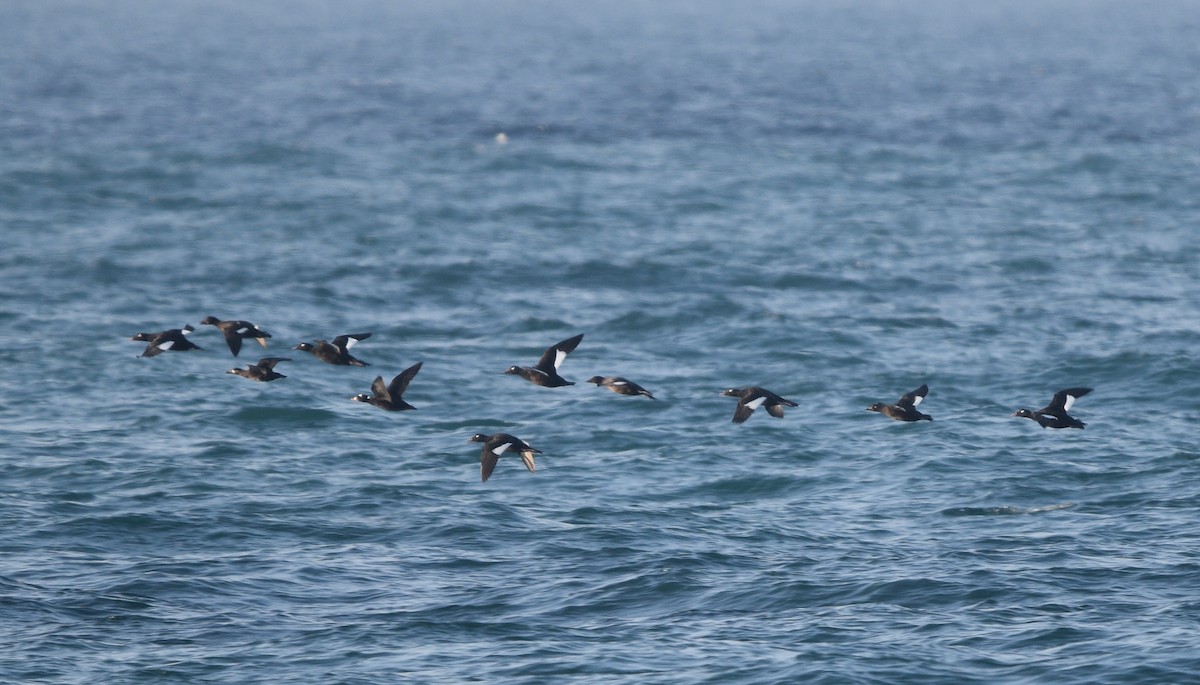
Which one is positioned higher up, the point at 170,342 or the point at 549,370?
the point at 170,342

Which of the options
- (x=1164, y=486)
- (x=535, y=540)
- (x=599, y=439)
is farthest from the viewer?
(x=599, y=439)

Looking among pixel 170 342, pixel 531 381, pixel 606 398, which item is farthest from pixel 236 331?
pixel 606 398

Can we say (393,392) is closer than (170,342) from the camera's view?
Yes

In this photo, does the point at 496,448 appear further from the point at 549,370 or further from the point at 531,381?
the point at 549,370

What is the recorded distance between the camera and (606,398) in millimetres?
41562

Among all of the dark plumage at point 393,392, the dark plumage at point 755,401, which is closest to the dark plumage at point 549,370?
the dark plumage at point 393,392

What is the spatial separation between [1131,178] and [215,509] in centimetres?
4827

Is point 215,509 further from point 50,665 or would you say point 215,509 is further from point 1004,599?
point 1004,599

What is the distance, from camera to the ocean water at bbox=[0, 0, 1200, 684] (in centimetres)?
2692

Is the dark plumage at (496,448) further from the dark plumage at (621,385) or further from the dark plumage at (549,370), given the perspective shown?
the dark plumage at (621,385)

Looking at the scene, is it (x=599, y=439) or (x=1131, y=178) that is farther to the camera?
(x=1131, y=178)

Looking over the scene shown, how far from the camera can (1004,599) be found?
91.2ft

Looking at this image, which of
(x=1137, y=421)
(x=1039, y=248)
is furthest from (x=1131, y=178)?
(x=1137, y=421)

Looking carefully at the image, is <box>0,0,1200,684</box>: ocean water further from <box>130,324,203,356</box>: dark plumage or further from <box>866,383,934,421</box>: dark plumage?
<box>130,324,203,356</box>: dark plumage
